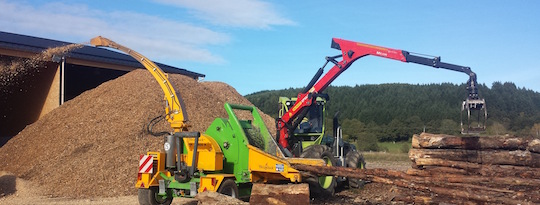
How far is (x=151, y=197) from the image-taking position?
959cm

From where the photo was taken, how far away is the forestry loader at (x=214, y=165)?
9.12 meters

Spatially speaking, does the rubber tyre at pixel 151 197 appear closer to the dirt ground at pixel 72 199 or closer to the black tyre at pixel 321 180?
the dirt ground at pixel 72 199

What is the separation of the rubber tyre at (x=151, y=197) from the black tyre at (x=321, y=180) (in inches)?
123

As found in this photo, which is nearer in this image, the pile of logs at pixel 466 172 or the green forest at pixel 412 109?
the pile of logs at pixel 466 172

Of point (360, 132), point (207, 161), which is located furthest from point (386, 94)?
point (207, 161)

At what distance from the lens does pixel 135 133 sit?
1403cm

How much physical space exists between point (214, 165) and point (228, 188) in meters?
0.50

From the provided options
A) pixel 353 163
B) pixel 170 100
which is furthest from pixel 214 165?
pixel 353 163

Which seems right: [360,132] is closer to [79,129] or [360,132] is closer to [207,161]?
[79,129]

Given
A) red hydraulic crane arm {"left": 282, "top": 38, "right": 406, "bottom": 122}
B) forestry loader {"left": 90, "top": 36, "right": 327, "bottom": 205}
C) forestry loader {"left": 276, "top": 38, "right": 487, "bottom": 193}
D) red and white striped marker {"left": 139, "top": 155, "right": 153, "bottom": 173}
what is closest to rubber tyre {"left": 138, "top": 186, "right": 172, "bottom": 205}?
forestry loader {"left": 90, "top": 36, "right": 327, "bottom": 205}

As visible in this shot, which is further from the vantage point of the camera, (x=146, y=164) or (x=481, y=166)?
(x=146, y=164)

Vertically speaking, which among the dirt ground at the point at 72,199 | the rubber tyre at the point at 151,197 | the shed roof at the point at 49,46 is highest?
the shed roof at the point at 49,46

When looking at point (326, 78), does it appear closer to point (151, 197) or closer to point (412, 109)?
Result: point (151, 197)

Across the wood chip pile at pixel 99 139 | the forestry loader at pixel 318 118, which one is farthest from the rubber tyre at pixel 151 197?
the forestry loader at pixel 318 118
